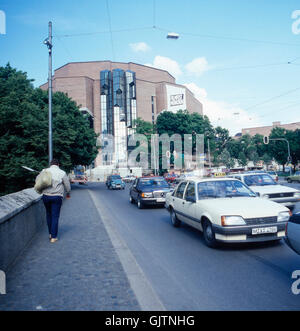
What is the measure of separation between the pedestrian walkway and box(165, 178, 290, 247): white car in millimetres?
2037

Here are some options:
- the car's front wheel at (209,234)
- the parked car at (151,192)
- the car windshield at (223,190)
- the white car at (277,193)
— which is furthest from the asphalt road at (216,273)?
the parked car at (151,192)

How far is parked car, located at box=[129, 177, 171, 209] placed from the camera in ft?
42.9

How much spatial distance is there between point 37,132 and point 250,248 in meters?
19.5

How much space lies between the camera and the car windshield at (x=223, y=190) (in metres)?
6.83

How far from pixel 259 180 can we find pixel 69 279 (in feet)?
30.4

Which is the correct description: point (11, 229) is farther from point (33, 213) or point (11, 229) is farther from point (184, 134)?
point (184, 134)

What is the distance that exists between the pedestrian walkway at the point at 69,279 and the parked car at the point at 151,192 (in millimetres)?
6618

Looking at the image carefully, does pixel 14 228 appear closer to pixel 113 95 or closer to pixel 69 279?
pixel 69 279

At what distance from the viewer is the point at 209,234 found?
599 centimetres

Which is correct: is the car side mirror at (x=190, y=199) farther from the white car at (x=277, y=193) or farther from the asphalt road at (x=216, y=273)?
the white car at (x=277, y=193)

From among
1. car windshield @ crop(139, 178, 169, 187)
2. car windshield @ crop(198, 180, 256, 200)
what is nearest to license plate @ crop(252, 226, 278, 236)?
car windshield @ crop(198, 180, 256, 200)

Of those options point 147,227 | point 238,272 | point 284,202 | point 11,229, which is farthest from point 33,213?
point 284,202

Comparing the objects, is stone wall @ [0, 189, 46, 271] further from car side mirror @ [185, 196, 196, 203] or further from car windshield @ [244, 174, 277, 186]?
car windshield @ [244, 174, 277, 186]

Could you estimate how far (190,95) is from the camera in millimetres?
88750
